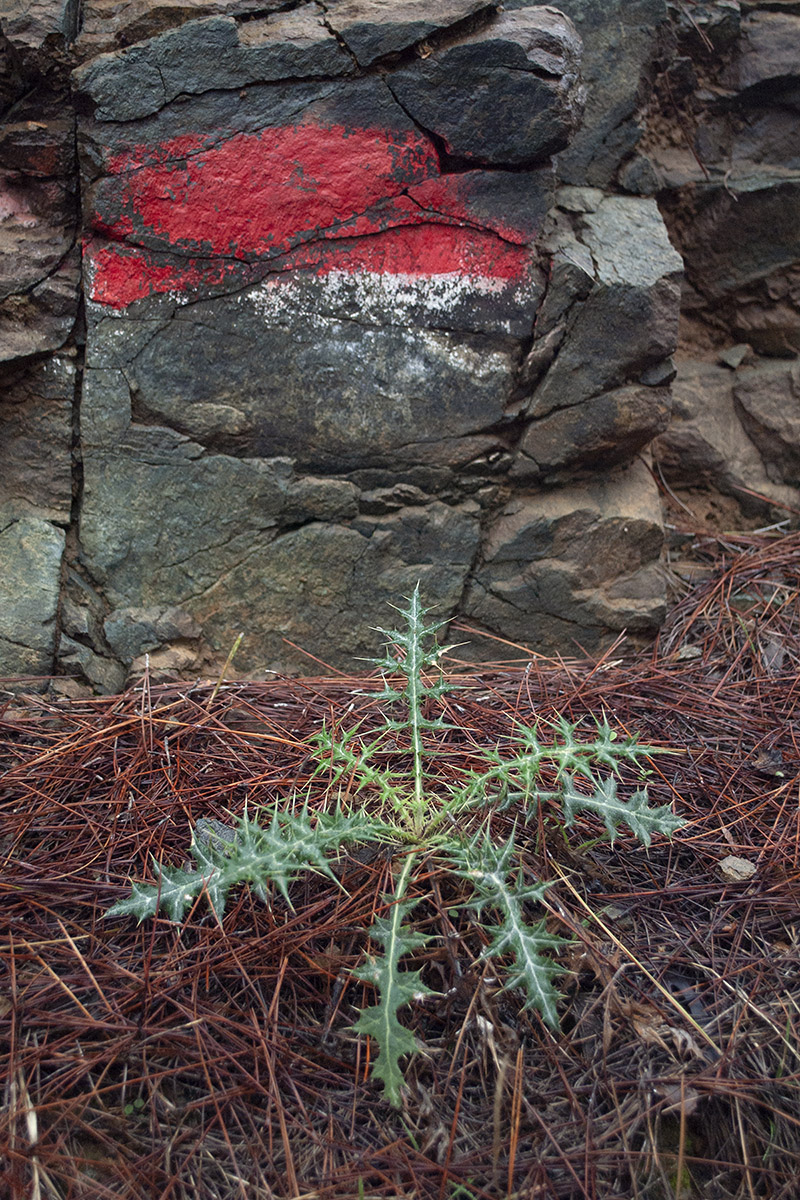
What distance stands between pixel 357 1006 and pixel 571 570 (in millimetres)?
1471

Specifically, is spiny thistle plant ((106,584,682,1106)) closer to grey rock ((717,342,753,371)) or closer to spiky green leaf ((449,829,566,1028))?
spiky green leaf ((449,829,566,1028))

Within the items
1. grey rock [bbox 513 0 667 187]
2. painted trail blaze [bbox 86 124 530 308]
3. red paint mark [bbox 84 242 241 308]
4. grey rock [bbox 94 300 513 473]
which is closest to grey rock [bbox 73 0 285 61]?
painted trail blaze [bbox 86 124 530 308]

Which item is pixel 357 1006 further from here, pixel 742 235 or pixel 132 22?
pixel 742 235

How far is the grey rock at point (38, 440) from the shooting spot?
2.43m

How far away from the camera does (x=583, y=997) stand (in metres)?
1.55

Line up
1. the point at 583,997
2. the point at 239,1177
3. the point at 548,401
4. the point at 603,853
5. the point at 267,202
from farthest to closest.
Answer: the point at 548,401 → the point at 267,202 → the point at 603,853 → the point at 583,997 → the point at 239,1177

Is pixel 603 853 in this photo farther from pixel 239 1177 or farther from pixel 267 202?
pixel 267 202

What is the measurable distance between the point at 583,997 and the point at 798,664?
135 cm

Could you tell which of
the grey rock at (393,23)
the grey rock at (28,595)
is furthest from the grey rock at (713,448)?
the grey rock at (28,595)

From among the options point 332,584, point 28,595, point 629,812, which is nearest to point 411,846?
point 629,812

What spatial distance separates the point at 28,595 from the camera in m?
2.41

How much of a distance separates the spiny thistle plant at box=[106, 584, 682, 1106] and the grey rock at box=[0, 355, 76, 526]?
1.10 m

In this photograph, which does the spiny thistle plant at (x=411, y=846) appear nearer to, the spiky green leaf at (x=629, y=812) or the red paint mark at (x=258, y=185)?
the spiky green leaf at (x=629, y=812)

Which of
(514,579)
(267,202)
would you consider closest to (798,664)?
(514,579)
